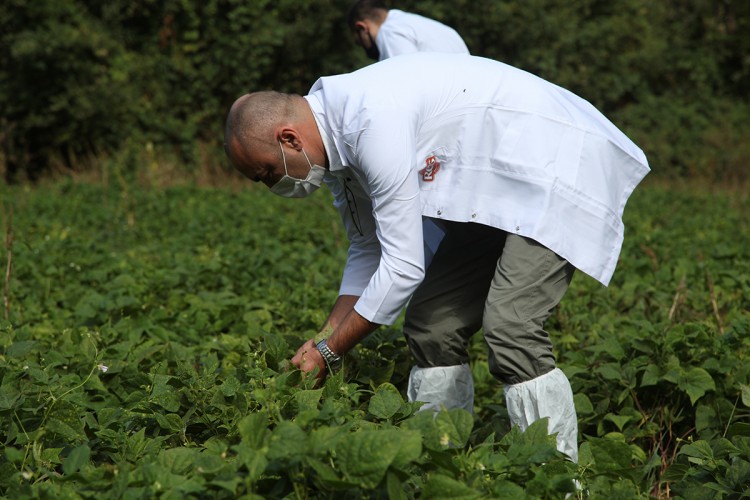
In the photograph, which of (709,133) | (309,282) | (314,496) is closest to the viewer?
(314,496)

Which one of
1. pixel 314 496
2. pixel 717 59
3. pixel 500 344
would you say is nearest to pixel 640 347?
pixel 500 344

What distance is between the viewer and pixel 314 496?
2.25 meters

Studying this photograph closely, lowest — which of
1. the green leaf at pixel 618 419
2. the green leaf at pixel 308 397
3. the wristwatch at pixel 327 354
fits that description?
the green leaf at pixel 618 419

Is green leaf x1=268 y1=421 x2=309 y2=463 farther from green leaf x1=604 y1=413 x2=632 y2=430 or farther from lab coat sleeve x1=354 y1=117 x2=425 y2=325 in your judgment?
green leaf x1=604 y1=413 x2=632 y2=430

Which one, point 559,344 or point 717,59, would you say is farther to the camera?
point 717,59

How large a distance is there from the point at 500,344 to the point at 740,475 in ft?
2.67

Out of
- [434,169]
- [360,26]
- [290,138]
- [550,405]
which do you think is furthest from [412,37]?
[550,405]

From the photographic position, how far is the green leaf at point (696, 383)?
3516 millimetres

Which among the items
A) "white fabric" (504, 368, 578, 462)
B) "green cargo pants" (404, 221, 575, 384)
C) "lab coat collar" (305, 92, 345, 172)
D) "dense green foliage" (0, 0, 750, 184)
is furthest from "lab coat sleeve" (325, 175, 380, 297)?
"dense green foliage" (0, 0, 750, 184)

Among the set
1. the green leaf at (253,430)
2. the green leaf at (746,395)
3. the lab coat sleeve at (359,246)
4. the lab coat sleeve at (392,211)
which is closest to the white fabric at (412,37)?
the lab coat sleeve at (359,246)

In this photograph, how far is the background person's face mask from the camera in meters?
3.04

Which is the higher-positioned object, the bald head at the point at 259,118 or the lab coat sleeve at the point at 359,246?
the bald head at the point at 259,118

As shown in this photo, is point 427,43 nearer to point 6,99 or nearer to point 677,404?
point 677,404

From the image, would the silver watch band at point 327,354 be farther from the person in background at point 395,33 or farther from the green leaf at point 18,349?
the person in background at point 395,33
